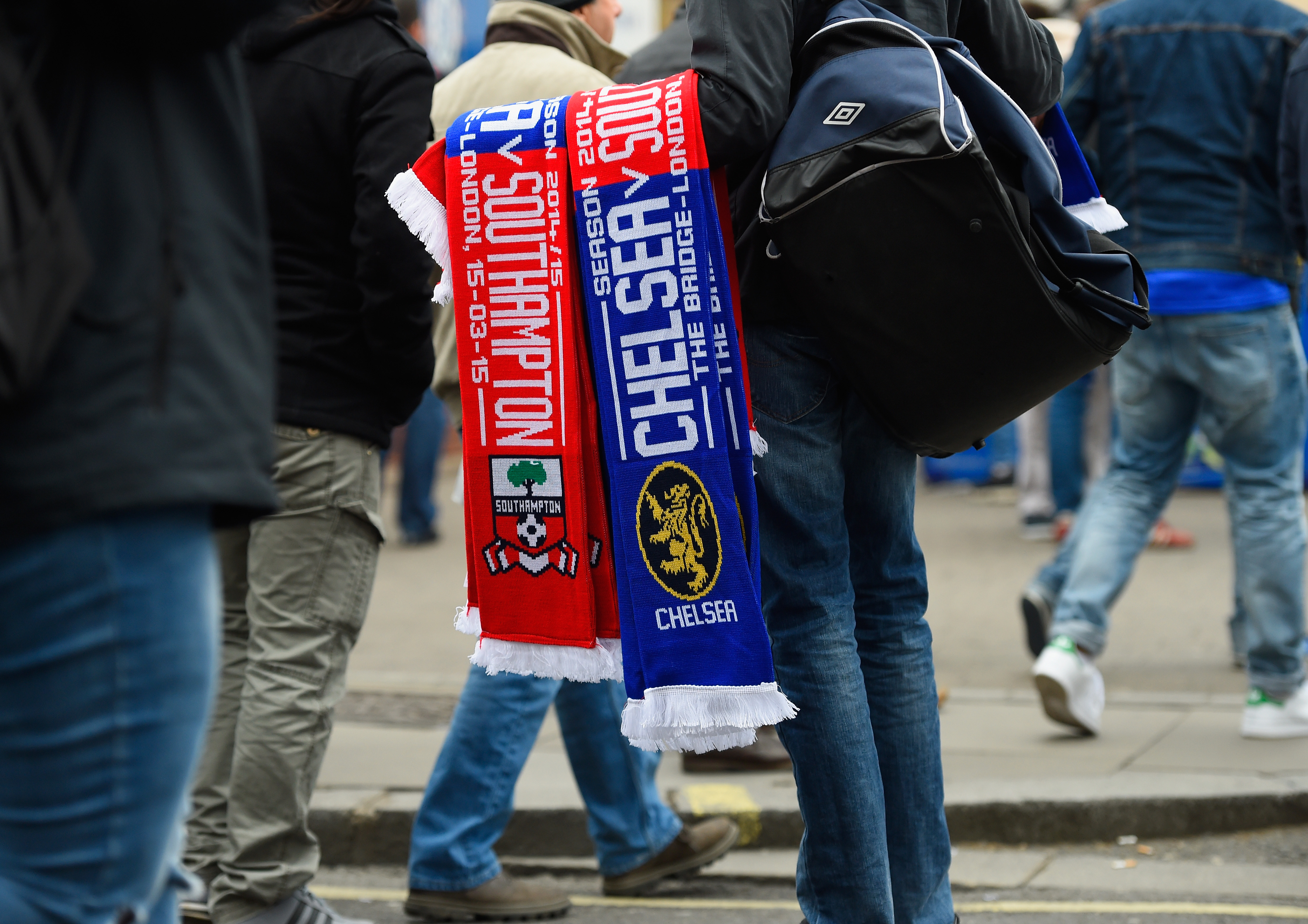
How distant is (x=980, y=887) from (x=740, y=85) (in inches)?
87.0

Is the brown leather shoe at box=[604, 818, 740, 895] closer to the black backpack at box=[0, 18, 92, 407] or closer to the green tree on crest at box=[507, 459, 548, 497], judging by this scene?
the green tree on crest at box=[507, 459, 548, 497]

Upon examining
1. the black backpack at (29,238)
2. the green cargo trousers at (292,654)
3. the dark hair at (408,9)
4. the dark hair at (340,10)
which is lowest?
the green cargo trousers at (292,654)

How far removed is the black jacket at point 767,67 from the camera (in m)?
2.50

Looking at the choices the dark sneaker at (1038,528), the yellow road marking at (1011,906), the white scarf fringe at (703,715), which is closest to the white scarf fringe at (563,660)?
the white scarf fringe at (703,715)

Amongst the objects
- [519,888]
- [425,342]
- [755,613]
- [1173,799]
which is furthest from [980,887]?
[425,342]

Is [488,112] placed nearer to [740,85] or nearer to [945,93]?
[740,85]

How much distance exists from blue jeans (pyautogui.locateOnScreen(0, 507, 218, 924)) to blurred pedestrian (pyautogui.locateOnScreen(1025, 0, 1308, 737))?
3548mm

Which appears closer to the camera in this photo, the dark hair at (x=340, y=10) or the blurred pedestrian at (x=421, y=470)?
the dark hair at (x=340, y=10)

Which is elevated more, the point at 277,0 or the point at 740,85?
the point at 277,0

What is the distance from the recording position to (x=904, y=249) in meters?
2.48

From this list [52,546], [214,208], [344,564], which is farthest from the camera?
[344,564]

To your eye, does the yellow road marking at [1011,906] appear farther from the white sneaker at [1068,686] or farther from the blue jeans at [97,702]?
the blue jeans at [97,702]

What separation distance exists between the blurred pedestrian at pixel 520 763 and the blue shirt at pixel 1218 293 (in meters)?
1.95

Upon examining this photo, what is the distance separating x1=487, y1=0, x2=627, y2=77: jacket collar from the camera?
391 cm
